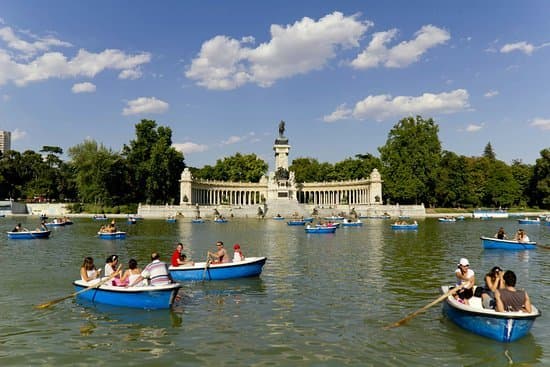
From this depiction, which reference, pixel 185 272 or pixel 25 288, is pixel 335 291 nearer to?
pixel 185 272

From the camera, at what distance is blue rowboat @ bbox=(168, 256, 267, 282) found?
61.1 ft

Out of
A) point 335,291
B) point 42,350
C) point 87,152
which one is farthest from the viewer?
point 87,152

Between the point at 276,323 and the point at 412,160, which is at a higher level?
the point at 412,160

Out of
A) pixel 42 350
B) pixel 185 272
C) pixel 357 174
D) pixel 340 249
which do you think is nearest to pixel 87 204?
pixel 357 174

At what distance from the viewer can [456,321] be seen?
1235 cm

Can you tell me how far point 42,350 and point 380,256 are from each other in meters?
19.4

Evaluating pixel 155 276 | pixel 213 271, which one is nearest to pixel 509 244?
pixel 213 271

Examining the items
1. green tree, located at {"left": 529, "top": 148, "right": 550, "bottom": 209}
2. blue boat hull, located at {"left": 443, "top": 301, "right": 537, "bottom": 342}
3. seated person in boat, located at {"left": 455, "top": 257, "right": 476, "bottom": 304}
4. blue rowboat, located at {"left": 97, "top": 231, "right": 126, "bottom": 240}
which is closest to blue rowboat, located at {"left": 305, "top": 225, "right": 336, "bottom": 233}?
blue rowboat, located at {"left": 97, "top": 231, "right": 126, "bottom": 240}

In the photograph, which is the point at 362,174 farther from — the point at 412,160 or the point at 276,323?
the point at 276,323

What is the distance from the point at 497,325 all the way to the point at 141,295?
9835mm

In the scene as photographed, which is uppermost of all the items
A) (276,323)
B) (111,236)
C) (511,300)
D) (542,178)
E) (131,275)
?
(542,178)

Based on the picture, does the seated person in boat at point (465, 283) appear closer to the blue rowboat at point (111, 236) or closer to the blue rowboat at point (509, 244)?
the blue rowboat at point (509, 244)

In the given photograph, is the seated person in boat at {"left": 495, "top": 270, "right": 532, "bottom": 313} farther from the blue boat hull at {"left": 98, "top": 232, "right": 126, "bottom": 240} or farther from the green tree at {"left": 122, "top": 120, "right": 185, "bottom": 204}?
the green tree at {"left": 122, "top": 120, "right": 185, "bottom": 204}

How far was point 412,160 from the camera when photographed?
90125 millimetres
